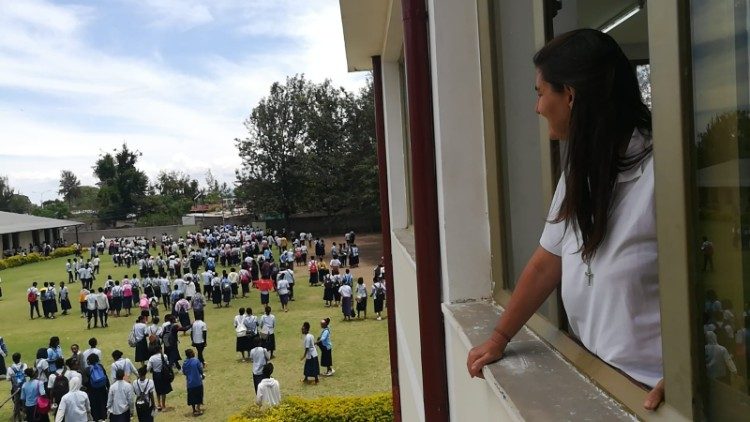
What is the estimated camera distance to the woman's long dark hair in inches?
49.1

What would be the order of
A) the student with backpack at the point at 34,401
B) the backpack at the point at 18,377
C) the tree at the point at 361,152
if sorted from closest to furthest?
the student with backpack at the point at 34,401
the backpack at the point at 18,377
the tree at the point at 361,152

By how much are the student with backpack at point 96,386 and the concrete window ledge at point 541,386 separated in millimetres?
10028

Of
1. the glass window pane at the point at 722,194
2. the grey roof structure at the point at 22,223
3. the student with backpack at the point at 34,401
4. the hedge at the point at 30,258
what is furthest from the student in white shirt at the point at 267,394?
the grey roof structure at the point at 22,223

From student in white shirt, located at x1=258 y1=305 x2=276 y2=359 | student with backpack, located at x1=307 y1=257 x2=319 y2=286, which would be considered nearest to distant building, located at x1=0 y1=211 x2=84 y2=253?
student with backpack, located at x1=307 y1=257 x2=319 y2=286

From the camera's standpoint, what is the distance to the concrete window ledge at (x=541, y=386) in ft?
4.17

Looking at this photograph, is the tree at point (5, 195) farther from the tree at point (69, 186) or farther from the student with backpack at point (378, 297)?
the student with backpack at point (378, 297)

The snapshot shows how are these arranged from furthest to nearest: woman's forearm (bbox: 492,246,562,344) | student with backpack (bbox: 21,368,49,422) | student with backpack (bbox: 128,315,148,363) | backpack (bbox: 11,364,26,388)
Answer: student with backpack (bbox: 128,315,148,363) < backpack (bbox: 11,364,26,388) < student with backpack (bbox: 21,368,49,422) < woman's forearm (bbox: 492,246,562,344)

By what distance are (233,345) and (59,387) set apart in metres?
5.13

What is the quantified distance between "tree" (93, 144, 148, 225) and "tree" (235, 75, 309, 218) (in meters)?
20.5

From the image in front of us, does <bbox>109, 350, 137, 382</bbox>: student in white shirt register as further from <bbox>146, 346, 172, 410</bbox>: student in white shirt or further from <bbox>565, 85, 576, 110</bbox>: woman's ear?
<bbox>565, 85, 576, 110</bbox>: woman's ear

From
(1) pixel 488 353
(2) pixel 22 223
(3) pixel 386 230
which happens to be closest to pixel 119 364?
(3) pixel 386 230

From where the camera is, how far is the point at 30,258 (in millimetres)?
34531

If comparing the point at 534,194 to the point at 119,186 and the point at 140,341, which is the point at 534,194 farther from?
the point at 119,186

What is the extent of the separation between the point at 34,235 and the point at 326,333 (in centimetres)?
3689
